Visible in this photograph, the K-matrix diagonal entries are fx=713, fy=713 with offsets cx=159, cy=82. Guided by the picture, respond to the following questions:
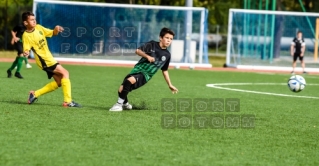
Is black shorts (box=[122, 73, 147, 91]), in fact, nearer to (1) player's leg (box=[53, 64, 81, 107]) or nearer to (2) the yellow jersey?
(1) player's leg (box=[53, 64, 81, 107])

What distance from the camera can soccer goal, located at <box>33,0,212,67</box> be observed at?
29656 mm

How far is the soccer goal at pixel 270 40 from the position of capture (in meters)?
31.1

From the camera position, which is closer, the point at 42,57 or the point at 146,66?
the point at 146,66

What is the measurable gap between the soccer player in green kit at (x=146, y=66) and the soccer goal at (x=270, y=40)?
64.8 feet

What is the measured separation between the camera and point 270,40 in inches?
1287

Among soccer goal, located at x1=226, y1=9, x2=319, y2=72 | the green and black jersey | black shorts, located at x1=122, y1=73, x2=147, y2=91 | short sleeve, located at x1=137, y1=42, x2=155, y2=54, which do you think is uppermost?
short sleeve, located at x1=137, y1=42, x2=155, y2=54

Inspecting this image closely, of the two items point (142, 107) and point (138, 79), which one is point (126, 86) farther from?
point (142, 107)

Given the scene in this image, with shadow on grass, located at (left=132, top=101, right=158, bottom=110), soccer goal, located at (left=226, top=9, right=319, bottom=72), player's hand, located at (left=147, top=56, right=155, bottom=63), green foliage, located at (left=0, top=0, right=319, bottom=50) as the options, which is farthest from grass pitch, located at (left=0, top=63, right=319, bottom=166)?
green foliage, located at (left=0, top=0, right=319, bottom=50)

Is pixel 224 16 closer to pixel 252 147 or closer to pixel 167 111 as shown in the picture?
pixel 167 111

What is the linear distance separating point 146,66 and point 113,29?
18.5 metres

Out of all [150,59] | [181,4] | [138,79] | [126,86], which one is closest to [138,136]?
[150,59]

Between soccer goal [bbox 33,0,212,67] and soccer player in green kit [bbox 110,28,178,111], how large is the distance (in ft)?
58.7

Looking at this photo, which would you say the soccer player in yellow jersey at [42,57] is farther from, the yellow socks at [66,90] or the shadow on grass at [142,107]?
the shadow on grass at [142,107]

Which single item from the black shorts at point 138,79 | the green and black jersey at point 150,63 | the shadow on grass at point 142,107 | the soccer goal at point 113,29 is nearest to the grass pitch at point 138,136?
the shadow on grass at point 142,107
